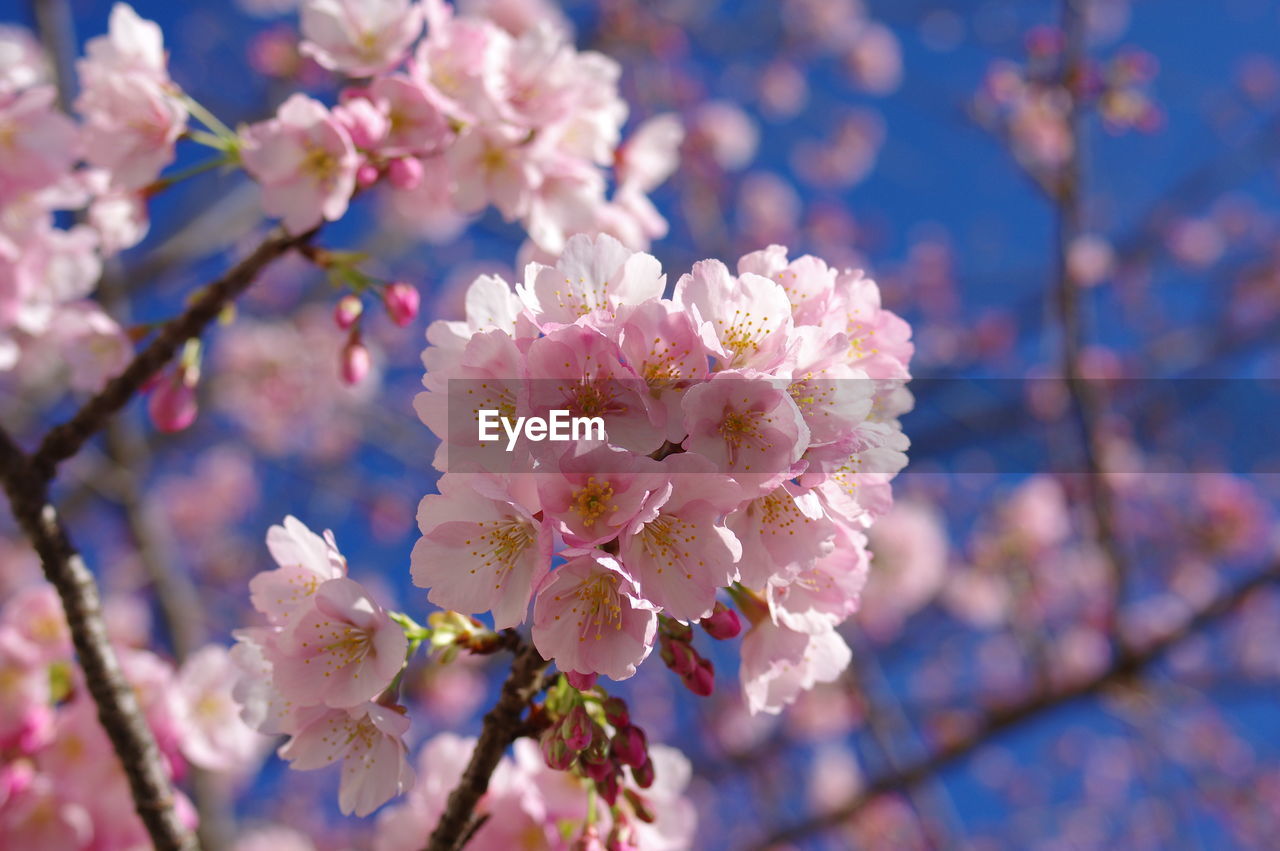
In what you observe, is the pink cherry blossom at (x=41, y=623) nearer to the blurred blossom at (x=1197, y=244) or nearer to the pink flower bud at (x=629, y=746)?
the pink flower bud at (x=629, y=746)

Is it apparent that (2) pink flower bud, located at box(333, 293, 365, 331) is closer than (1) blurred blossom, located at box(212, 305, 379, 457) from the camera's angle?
Yes

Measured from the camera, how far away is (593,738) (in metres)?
1.03

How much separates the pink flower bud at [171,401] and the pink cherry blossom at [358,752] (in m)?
0.85

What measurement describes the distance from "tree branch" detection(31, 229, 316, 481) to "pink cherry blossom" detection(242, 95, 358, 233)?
0.10 m

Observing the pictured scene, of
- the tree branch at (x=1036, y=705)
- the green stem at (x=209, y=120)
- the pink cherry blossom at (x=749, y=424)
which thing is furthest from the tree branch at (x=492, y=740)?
the tree branch at (x=1036, y=705)

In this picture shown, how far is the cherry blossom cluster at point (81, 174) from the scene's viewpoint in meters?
1.65

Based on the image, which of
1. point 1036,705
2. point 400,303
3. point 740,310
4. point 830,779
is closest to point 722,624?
point 740,310

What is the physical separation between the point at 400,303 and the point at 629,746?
3.17 feet

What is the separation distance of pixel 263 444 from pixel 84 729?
18.8ft

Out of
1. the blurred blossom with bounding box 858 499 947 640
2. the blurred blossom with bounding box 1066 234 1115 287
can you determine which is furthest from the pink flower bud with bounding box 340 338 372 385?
the blurred blossom with bounding box 1066 234 1115 287

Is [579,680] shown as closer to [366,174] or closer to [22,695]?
[366,174]

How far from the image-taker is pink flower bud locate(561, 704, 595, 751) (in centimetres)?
101

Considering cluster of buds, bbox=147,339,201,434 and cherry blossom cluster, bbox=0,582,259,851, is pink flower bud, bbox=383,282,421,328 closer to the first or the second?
cluster of buds, bbox=147,339,201,434

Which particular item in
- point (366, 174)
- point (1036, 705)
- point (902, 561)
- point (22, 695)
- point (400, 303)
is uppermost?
point (366, 174)
